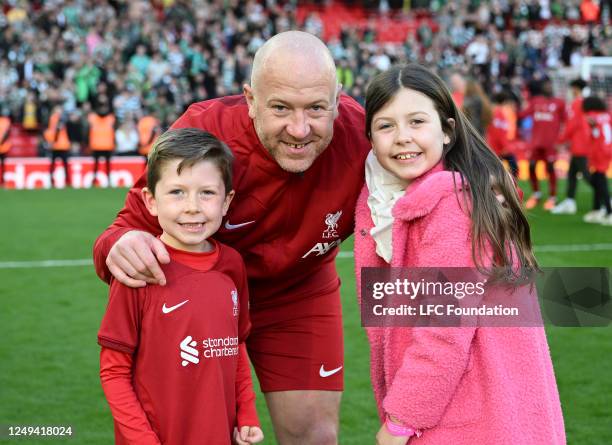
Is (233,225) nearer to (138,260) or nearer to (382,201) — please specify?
(138,260)

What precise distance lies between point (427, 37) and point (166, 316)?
1096 inches

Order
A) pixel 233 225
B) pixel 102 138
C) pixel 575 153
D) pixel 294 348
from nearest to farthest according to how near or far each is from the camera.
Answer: pixel 233 225 < pixel 294 348 < pixel 575 153 < pixel 102 138

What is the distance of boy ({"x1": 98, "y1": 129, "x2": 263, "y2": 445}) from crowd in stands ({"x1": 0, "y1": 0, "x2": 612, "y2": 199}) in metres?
17.2

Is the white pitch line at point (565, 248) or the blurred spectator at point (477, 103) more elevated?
the blurred spectator at point (477, 103)

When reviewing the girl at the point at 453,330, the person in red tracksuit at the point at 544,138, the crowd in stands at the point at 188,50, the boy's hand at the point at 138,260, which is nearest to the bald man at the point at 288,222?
the boy's hand at the point at 138,260

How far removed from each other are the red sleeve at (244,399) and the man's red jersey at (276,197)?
524mm

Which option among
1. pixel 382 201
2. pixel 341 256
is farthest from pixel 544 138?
pixel 382 201

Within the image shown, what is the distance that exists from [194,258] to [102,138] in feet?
56.6

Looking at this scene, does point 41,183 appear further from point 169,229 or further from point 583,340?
point 169,229

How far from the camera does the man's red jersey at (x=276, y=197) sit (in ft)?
10.9

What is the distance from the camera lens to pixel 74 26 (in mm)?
25719

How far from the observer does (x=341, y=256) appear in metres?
10.4

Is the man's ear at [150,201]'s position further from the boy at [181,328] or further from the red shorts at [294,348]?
the red shorts at [294,348]

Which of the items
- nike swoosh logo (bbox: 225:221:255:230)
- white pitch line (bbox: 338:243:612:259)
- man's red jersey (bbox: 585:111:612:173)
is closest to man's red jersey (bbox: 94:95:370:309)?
nike swoosh logo (bbox: 225:221:255:230)
